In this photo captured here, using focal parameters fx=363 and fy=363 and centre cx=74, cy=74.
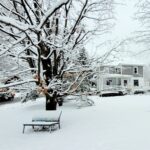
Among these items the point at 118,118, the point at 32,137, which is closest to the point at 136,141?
the point at 32,137

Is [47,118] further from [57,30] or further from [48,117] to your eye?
[57,30]

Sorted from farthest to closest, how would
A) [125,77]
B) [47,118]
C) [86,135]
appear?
[125,77] → [47,118] → [86,135]

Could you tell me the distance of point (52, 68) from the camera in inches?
849

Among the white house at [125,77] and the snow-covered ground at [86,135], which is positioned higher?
the white house at [125,77]

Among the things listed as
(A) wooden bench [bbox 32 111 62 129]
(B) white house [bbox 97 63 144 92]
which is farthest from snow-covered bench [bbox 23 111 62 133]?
(B) white house [bbox 97 63 144 92]

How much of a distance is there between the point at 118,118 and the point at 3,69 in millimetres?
7275

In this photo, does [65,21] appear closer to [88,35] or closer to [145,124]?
[88,35]

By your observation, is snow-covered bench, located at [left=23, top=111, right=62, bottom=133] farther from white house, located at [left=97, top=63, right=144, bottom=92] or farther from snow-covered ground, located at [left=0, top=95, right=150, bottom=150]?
white house, located at [left=97, top=63, right=144, bottom=92]

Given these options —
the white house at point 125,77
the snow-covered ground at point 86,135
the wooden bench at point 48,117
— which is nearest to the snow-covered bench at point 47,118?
the wooden bench at point 48,117

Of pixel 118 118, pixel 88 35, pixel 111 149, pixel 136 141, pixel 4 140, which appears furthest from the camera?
pixel 88 35

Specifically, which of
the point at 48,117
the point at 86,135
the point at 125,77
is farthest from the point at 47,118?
the point at 125,77

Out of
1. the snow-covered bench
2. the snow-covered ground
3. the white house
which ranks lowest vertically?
the snow-covered ground

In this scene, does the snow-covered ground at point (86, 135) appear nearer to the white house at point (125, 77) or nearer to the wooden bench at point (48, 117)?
the wooden bench at point (48, 117)

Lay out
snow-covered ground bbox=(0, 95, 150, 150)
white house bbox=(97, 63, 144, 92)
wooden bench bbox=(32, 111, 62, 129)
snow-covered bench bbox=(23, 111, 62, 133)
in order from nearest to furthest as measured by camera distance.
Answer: snow-covered ground bbox=(0, 95, 150, 150)
snow-covered bench bbox=(23, 111, 62, 133)
wooden bench bbox=(32, 111, 62, 129)
white house bbox=(97, 63, 144, 92)
